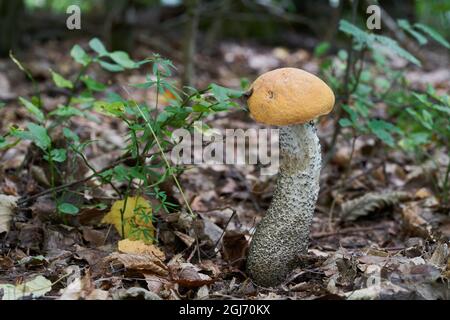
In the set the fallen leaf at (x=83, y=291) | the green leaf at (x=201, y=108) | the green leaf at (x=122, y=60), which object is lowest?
the fallen leaf at (x=83, y=291)

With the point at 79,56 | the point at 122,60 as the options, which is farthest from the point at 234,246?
the point at 79,56

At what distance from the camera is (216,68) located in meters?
8.05

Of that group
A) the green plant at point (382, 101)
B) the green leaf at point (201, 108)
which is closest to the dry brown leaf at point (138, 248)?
the green leaf at point (201, 108)

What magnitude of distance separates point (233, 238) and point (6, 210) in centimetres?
130

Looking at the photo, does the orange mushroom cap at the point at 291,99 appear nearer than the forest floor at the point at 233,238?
Yes

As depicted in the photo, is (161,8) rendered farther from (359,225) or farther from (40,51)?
(359,225)

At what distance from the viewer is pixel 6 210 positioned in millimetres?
2941

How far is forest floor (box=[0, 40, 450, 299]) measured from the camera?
2.36 m

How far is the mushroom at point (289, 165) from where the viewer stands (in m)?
2.23

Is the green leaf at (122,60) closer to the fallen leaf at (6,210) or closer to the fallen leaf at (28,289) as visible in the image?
the fallen leaf at (6,210)

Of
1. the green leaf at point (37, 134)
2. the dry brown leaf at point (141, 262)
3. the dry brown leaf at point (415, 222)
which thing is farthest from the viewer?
the dry brown leaf at point (415, 222)

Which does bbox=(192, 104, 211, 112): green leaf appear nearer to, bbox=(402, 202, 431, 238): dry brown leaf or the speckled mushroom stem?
the speckled mushroom stem

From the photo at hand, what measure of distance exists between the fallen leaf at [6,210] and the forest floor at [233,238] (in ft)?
0.24
